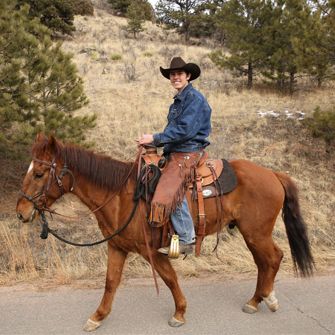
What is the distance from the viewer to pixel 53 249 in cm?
541

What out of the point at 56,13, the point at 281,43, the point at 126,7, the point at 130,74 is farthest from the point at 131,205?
the point at 126,7

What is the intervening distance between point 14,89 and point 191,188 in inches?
165

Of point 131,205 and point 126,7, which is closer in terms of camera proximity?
point 131,205

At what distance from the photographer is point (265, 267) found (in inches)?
165

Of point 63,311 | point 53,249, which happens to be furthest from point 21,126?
point 63,311

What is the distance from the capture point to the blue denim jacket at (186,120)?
3.71 meters

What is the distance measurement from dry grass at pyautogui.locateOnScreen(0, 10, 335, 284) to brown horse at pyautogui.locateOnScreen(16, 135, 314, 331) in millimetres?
965

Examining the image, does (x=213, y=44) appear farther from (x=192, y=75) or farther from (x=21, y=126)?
(x=192, y=75)

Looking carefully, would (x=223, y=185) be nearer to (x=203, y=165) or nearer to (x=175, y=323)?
(x=203, y=165)

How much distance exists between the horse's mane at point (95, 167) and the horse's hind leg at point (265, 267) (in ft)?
4.71

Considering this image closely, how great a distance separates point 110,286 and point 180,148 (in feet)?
4.96

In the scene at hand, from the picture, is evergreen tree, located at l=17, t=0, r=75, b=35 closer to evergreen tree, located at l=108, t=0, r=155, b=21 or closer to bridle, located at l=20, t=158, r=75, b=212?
bridle, located at l=20, t=158, r=75, b=212

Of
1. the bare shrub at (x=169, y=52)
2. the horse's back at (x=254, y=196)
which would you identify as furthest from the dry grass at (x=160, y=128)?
the horse's back at (x=254, y=196)

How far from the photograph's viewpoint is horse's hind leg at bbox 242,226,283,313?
4.12 meters
